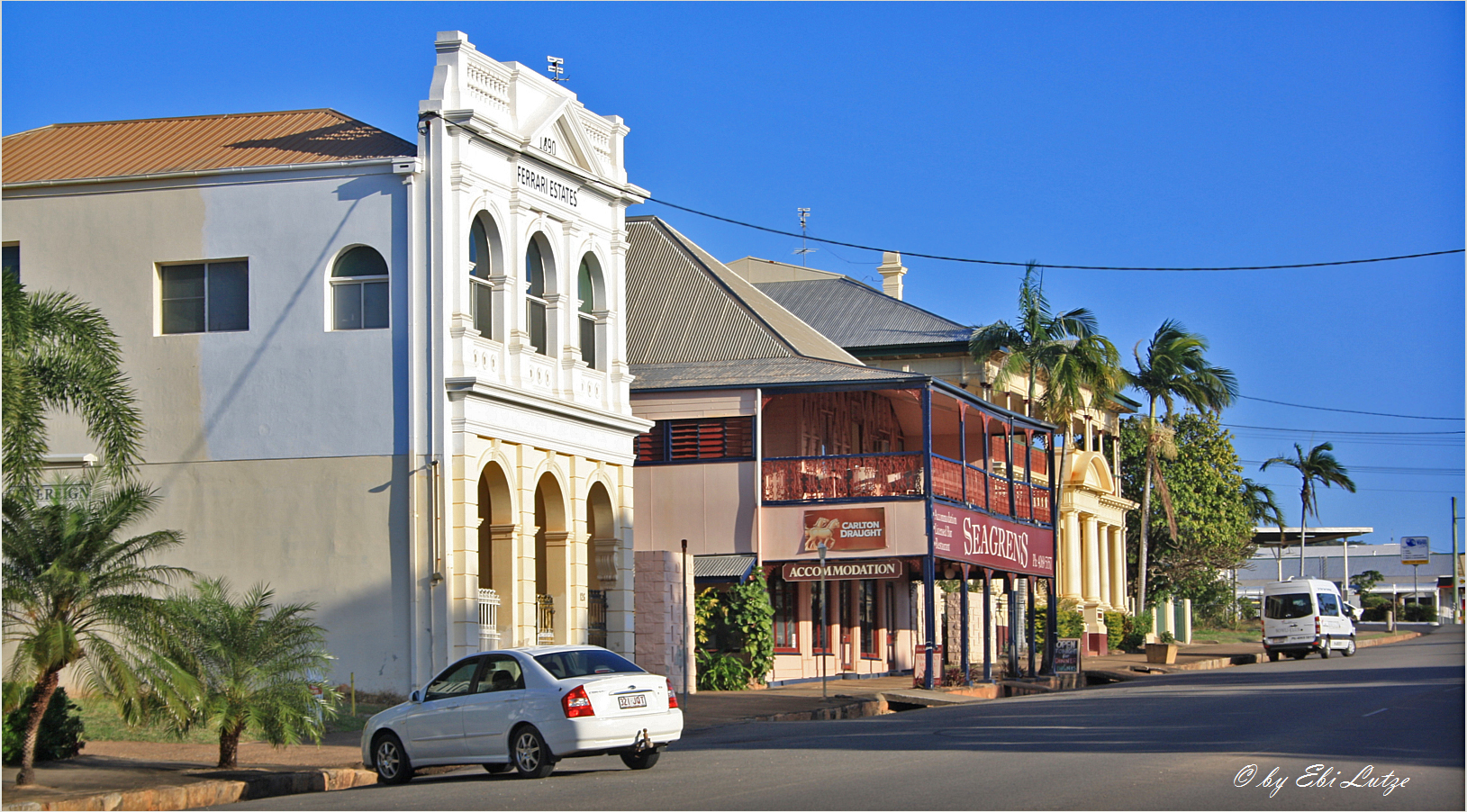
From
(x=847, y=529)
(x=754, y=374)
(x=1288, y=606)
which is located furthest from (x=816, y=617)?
(x=1288, y=606)

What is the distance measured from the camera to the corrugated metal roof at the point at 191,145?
83.5 ft

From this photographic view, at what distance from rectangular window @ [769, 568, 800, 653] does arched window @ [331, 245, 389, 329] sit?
A: 11953 mm

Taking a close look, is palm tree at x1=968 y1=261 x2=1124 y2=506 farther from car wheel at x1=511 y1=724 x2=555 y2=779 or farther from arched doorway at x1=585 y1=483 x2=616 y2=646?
car wheel at x1=511 y1=724 x2=555 y2=779

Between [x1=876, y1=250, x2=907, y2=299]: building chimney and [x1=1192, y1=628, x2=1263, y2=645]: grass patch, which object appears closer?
[x1=876, y1=250, x2=907, y2=299]: building chimney

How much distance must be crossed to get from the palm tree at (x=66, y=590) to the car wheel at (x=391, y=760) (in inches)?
99.4

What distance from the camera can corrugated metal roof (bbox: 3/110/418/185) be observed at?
2544cm

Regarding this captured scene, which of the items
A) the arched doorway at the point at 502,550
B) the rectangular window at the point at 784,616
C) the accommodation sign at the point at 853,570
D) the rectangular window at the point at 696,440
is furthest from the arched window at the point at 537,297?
the rectangular window at the point at 784,616

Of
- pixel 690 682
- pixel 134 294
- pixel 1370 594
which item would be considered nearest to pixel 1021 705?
pixel 690 682

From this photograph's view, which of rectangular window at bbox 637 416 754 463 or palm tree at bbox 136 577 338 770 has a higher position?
rectangular window at bbox 637 416 754 463

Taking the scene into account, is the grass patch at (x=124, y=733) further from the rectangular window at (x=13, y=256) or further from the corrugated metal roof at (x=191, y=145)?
the corrugated metal roof at (x=191, y=145)

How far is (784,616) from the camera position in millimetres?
34406

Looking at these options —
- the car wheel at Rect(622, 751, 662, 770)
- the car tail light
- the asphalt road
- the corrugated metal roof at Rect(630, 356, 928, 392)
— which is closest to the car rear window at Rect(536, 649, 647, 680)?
the car tail light

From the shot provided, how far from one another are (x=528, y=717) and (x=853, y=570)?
1592 cm

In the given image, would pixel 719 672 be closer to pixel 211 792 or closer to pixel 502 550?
pixel 502 550
